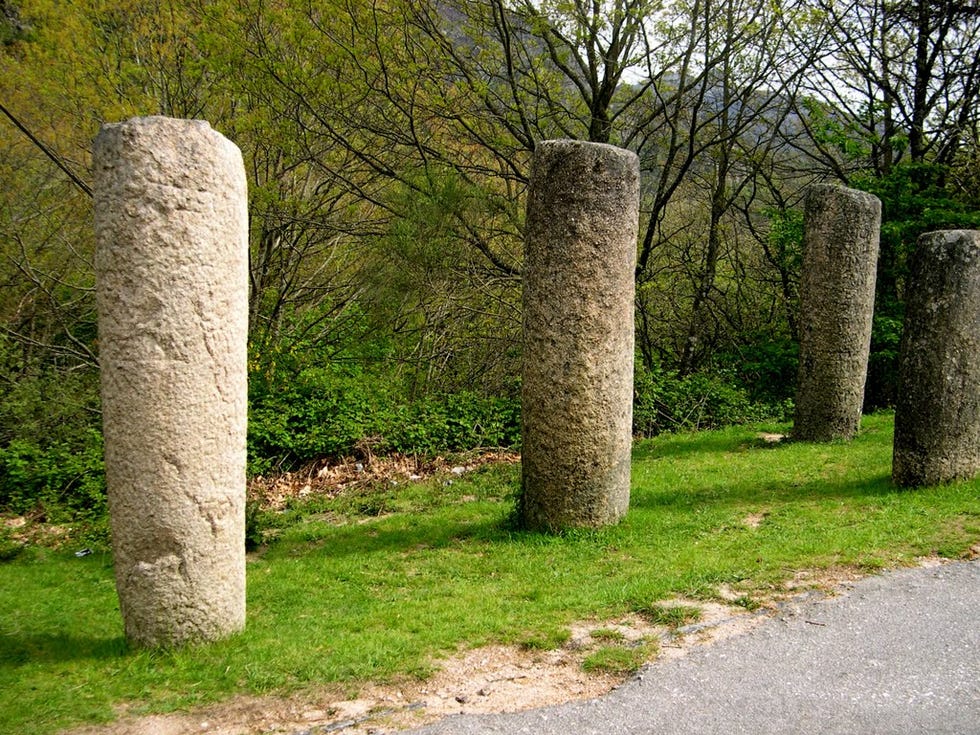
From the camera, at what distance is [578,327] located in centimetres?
650

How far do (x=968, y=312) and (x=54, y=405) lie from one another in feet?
33.1

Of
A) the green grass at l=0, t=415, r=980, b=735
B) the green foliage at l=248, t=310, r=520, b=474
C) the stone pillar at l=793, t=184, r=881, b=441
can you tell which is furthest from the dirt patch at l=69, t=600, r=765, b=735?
the green foliage at l=248, t=310, r=520, b=474

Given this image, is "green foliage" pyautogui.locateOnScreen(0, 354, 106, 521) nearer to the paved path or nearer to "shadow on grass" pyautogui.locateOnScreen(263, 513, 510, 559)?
"shadow on grass" pyautogui.locateOnScreen(263, 513, 510, 559)

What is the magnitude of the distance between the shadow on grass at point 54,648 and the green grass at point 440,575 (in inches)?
0.6

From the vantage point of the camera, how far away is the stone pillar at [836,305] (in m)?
9.91

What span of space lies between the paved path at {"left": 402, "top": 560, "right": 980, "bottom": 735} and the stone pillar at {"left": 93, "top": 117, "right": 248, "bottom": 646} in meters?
1.71

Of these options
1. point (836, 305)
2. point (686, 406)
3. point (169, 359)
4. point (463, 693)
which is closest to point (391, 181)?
point (686, 406)

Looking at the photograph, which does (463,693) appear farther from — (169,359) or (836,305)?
(836,305)

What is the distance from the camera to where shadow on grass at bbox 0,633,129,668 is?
459 cm

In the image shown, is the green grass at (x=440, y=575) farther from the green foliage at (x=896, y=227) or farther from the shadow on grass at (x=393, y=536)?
the green foliage at (x=896, y=227)

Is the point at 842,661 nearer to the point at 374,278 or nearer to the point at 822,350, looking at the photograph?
the point at 822,350

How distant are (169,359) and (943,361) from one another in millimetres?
6217

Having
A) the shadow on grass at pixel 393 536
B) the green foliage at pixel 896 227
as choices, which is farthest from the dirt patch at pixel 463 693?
the green foliage at pixel 896 227

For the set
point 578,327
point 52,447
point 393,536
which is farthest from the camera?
point 52,447
